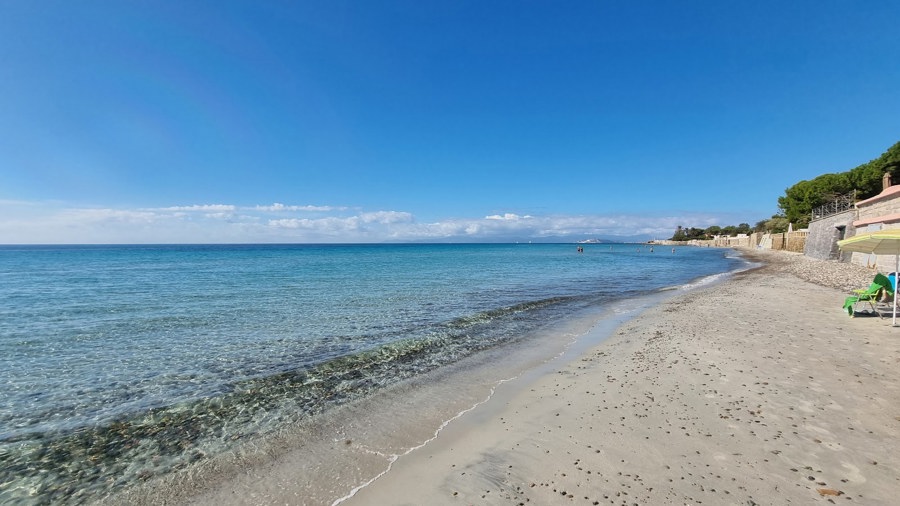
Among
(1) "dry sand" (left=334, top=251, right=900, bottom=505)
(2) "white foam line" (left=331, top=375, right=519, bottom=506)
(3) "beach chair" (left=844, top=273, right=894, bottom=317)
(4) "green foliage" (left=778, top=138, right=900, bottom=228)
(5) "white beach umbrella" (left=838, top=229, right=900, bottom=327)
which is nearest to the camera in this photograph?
(1) "dry sand" (left=334, top=251, right=900, bottom=505)

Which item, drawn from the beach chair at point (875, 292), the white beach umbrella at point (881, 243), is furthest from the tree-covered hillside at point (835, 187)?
the white beach umbrella at point (881, 243)

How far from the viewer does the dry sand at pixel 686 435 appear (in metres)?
4.20

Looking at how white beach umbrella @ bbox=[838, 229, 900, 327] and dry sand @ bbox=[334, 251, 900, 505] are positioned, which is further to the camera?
white beach umbrella @ bbox=[838, 229, 900, 327]

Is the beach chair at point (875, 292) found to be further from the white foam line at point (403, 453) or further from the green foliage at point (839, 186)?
the green foliage at point (839, 186)

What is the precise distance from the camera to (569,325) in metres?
14.1

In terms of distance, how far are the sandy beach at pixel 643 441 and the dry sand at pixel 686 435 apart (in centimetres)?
2

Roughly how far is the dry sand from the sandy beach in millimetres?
22

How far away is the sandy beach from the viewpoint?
4.24m

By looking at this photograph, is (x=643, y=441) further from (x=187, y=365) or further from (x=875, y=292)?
(x=875, y=292)

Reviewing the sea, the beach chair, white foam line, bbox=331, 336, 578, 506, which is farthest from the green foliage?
white foam line, bbox=331, 336, 578, 506

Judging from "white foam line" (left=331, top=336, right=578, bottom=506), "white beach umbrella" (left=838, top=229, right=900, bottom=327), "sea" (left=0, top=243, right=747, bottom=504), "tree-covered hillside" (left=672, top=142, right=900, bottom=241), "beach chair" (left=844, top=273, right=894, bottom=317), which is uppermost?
"tree-covered hillside" (left=672, top=142, right=900, bottom=241)

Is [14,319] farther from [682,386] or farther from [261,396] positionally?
[682,386]

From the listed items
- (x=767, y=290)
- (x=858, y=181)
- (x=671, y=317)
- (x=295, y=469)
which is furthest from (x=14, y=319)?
(x=858, y=181)

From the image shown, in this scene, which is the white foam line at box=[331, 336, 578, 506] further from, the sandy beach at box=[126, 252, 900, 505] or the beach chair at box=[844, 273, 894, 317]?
the beach chair at box=[844, 273, 894, 317]
